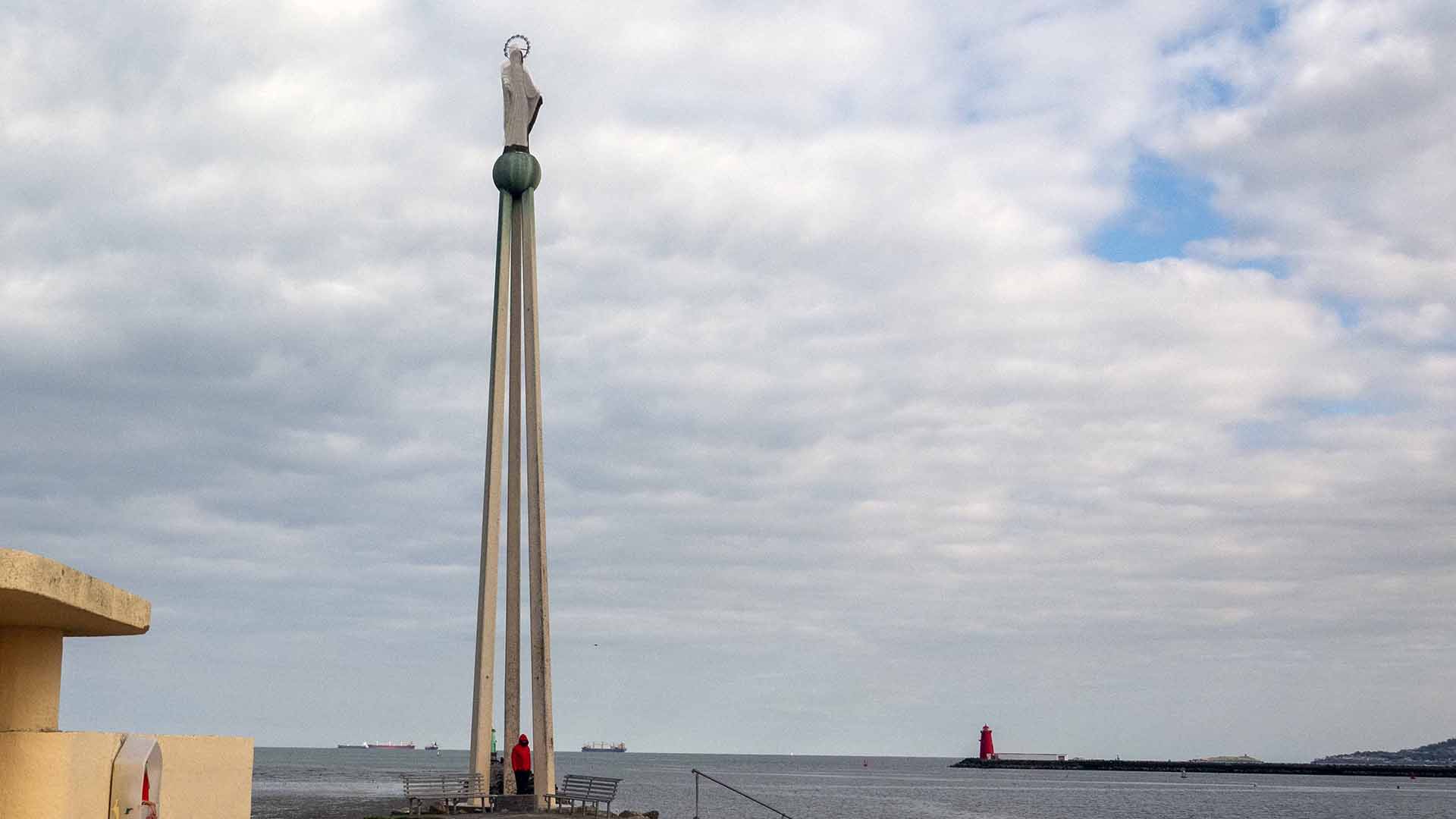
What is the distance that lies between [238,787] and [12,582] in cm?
427

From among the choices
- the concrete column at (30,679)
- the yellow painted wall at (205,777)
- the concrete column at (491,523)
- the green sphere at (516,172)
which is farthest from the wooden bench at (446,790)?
the concrete column at (30,679)

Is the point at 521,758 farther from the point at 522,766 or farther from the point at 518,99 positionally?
the point at 518,99

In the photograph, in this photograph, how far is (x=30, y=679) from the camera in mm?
6957

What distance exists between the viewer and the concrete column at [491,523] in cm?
2805

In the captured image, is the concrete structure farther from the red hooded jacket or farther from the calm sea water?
the calm sea water

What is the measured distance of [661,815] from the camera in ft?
204

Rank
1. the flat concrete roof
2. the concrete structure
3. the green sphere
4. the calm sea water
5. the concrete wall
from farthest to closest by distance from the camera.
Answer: the calm sea water < the green sphere < the concrete wall < the concrete structure < the flat concrete roof

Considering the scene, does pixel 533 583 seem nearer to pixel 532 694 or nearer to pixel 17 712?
pixel 532 694

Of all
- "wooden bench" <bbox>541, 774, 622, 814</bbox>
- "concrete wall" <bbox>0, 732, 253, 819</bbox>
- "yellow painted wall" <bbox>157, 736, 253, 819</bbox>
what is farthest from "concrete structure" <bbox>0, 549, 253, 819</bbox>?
"wooden bench" <bbox>541, 774, 622, 814</bbox>

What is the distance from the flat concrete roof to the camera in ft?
19.2

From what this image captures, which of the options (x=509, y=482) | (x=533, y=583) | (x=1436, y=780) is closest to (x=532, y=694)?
(x=533, y=583)

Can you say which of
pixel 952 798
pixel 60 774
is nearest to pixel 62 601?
pixel 60 774

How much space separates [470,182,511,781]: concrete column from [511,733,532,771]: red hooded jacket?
582mm

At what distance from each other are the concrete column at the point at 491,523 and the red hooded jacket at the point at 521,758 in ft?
1.91
